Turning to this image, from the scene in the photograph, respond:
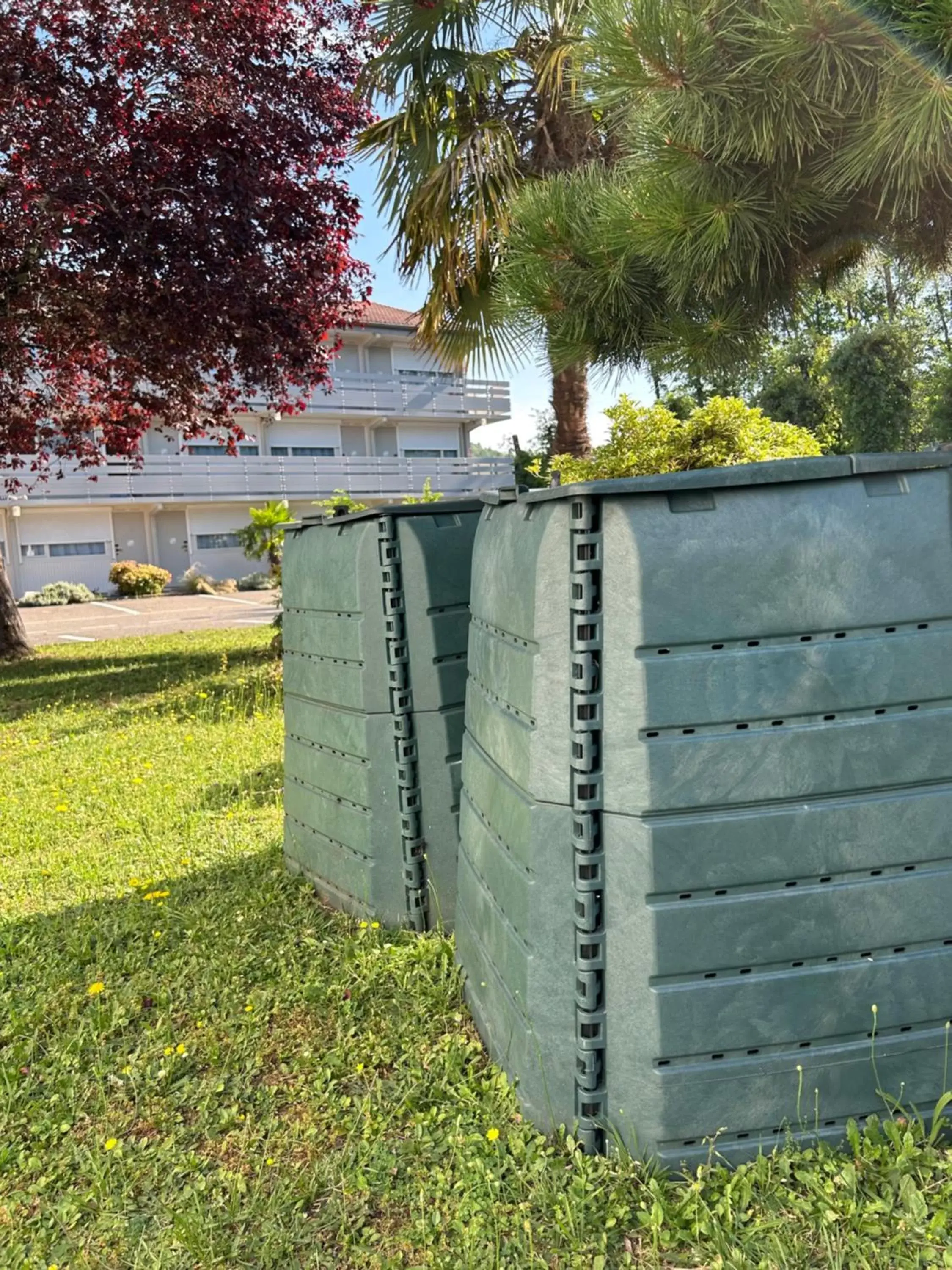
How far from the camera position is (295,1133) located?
7.45ft

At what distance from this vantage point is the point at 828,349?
25547mm

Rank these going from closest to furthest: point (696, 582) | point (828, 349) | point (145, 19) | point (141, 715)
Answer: point (696, 582) → point (141, 715) → point (145, 19) → point (828, 349)

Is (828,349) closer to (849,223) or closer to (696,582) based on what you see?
(849,223)

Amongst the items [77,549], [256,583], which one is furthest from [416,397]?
[77,549]

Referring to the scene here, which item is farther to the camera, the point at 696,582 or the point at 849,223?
the point at 849,223

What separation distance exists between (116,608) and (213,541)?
1001 cm

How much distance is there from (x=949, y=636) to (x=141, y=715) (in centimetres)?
743

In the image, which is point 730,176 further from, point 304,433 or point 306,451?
point 306,451

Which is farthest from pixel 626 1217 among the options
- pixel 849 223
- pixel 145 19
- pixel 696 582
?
pixel 145 19

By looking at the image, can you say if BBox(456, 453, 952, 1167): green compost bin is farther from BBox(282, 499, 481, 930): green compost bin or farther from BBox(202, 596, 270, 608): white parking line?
BBox(202, 596, 270, 608): white parking line

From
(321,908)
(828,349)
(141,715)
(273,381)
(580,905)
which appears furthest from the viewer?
(828,349)

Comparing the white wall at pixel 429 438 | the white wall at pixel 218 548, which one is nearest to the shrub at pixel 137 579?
the white wall at pixel 218 548

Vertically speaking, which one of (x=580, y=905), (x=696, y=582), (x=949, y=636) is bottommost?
(x=580, y=905)

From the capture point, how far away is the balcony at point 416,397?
114 feet
